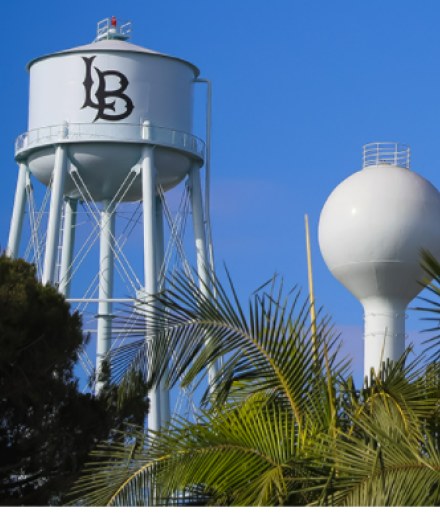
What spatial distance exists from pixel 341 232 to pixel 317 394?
14.8 m

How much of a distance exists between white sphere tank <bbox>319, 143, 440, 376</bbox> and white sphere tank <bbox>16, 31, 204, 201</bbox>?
4.88m

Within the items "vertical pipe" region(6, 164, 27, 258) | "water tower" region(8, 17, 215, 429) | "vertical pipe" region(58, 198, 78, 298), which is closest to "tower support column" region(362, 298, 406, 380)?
Result: "water tower" region(8, 17, 215, 429)

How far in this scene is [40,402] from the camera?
16250mm

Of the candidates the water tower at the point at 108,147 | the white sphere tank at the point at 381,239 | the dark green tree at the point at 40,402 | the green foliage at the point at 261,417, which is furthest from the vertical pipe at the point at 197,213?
the green foliage at the point at 261,417

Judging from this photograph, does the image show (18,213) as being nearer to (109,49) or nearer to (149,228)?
(149,228)

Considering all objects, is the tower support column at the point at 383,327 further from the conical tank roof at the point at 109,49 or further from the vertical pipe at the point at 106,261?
the conical tank roof at the point at 109,49

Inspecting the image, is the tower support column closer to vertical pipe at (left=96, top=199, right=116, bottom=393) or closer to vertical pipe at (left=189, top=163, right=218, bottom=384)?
vertical pipe at (left=189, top=163, right=218, bottom=384)

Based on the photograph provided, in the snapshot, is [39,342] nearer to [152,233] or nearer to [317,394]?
[152,233]

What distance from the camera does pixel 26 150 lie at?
24.8m

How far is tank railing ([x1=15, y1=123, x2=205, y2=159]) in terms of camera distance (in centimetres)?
2372

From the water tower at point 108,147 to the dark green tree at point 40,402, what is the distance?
5.51 metres

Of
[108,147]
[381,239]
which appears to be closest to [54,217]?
[108,147]

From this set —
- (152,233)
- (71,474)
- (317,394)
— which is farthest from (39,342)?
(317,394)

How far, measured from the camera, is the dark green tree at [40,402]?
15.8 m
